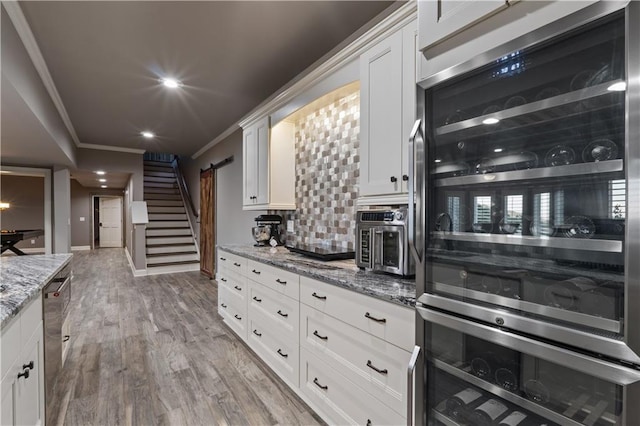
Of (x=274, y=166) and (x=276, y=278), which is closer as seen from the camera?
(x=276, y=278)

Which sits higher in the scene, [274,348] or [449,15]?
[449,15]

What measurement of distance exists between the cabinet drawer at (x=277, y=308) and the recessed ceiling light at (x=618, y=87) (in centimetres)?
180

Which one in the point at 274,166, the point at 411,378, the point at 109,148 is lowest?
the point at 411,378

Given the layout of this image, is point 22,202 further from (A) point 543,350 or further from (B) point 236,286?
(A) point 543,350

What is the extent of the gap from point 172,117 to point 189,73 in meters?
1.69

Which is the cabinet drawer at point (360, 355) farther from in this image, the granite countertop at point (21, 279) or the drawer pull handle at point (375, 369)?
the granite countertop at point (21, 279)

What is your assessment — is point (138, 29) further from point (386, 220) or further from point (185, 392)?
point (185, 392)

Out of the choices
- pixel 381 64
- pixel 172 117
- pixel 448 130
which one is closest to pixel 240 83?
pixel 172 117

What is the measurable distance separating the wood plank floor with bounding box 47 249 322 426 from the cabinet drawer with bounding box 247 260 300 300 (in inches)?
27.4

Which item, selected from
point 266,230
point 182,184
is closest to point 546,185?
point 266,230

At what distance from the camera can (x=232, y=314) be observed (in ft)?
10.6

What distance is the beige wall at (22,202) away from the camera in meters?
8.83

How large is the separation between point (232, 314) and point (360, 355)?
6.68ft

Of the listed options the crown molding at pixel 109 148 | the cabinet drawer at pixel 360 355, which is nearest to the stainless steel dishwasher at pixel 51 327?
the cabinet drawer at pixel 360 355
